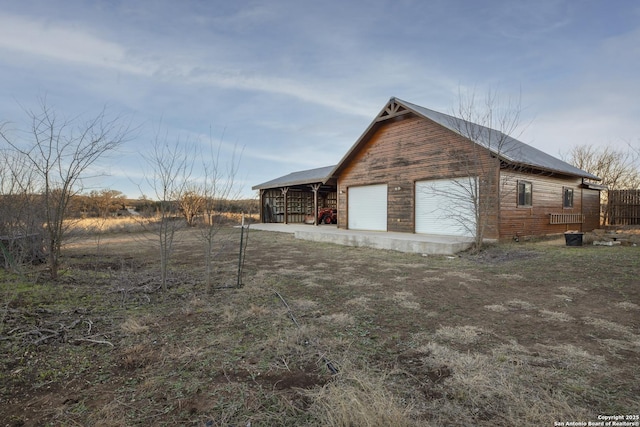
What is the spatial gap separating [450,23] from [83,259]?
12882 millimetres

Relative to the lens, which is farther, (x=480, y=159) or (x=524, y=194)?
(x=524, y=194)

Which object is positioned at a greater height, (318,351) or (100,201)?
(100,201)

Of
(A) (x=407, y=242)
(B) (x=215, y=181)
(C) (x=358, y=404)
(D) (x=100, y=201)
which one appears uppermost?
(B) (x=215, y=181)

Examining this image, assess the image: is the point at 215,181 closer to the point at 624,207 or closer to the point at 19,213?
the point at 19,213

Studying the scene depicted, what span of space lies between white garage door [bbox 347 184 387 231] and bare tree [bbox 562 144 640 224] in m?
14.9

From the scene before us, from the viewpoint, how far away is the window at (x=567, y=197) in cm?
1323

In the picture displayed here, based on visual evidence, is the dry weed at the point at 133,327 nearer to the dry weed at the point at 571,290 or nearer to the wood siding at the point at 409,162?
the dry weed at the point at 571,290

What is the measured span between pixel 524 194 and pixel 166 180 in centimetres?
1162

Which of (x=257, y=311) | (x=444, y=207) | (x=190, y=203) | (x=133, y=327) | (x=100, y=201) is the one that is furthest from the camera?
(x=190, y=203)

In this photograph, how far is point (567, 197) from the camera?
44.3 feet

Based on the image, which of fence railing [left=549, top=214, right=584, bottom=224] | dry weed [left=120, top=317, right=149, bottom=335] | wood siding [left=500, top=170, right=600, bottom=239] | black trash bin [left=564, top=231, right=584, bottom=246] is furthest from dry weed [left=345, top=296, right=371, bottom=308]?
fence railing [left=549, top=214, right=584, bottom=224]

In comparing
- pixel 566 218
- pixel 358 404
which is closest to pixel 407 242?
pixel 358 404

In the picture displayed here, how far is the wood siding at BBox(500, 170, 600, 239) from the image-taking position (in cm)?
1025

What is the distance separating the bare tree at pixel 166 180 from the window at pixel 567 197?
1506cm
